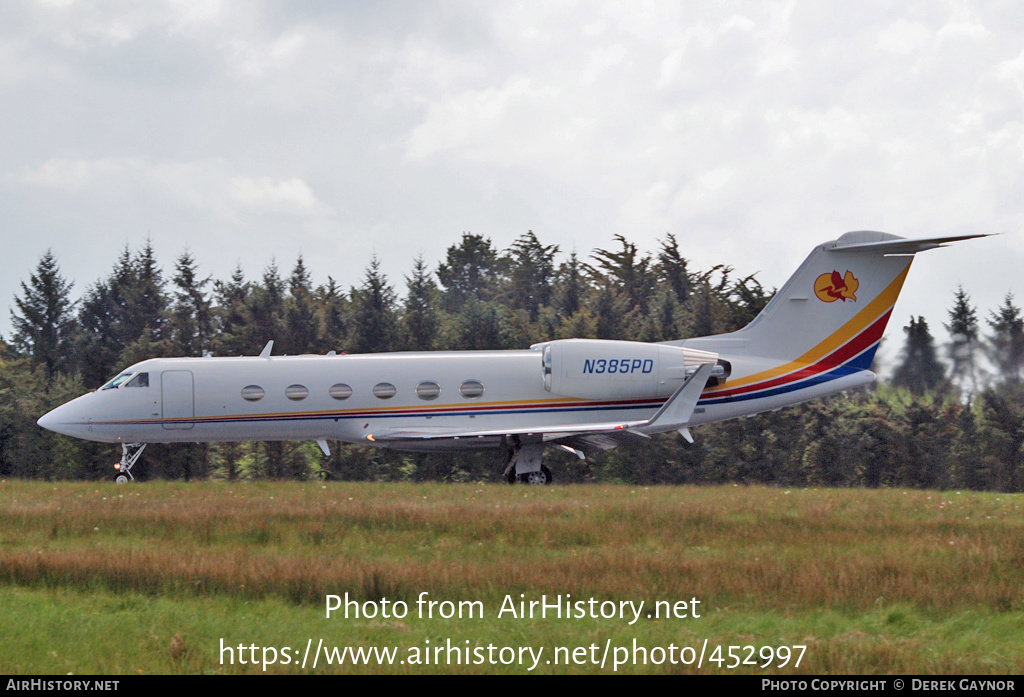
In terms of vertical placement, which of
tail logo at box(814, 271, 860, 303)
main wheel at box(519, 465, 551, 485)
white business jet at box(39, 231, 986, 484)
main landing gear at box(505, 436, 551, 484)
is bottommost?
main wheel at box(519, 465, 551, 485)

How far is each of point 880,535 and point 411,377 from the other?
444 inches

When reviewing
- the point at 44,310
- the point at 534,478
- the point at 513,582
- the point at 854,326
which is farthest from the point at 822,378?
the point at 44,310

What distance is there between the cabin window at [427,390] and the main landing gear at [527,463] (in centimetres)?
184

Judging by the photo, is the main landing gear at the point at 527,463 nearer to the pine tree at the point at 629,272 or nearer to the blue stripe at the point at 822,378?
the blue stripe at the point at 822,378

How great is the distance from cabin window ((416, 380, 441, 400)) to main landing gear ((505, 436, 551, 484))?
184 cm

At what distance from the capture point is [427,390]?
22172 millimetres

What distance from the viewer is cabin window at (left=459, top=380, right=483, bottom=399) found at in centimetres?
2222

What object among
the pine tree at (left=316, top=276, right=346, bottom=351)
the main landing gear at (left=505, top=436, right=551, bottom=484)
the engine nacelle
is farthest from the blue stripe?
the pine tree at (left=316, top=276, right=346, bottom=351)

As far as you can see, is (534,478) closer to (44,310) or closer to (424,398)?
(424,398)

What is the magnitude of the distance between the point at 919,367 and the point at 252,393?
21534mm

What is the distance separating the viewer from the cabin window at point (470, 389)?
22219 mm

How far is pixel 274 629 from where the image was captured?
8.85 m

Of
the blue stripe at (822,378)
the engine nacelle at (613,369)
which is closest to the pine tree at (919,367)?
the blue stripe at (822,378)

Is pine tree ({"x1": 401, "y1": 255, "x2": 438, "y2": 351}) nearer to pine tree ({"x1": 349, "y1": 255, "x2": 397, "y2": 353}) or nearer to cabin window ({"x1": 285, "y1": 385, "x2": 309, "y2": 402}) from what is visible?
pine tree ({"x1": 349, "y1": 255, "x2": 397, "y2": 353})
